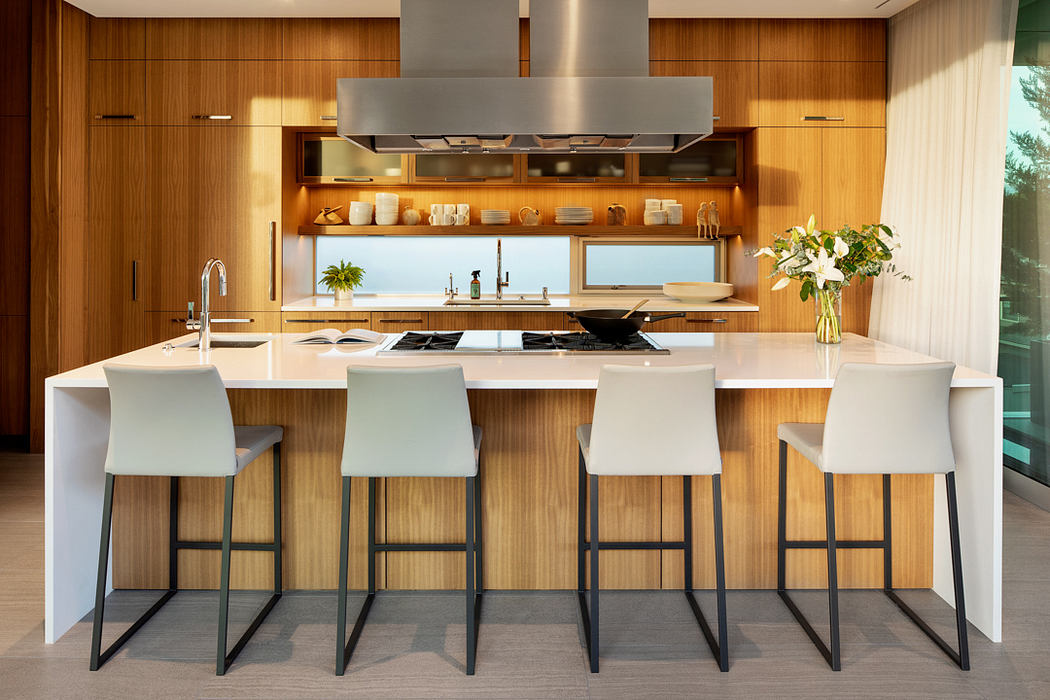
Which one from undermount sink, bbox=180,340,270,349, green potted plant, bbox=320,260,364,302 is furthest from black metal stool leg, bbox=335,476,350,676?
green potted plant, bbox=320,260,364,302

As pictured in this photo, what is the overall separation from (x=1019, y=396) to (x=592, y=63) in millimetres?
2902

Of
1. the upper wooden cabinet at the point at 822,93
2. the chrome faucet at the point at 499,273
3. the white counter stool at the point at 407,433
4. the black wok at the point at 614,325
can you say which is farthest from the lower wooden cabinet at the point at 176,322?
the upper wooden cabinet at the point at 822,93

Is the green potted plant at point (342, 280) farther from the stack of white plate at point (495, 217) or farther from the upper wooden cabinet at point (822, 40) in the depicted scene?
the upper wooden cabinet at point (822, 40)

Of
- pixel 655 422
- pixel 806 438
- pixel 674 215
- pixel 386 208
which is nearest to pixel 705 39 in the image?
pixel 674 215

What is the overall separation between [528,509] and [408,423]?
81 centimetres

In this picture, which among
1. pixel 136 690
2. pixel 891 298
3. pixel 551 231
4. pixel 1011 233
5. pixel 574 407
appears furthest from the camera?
pixel 551 231

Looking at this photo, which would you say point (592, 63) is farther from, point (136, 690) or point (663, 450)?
point (136, 690)

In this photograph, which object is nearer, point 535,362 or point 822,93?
point 535,362

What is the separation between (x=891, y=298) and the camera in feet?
17.3

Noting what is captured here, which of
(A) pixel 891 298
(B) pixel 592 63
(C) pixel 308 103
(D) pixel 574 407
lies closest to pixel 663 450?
(D) pixel 574 407

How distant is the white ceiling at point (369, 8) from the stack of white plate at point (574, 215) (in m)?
1.28

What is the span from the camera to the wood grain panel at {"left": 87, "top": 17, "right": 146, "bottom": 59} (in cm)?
534

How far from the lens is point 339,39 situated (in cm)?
536

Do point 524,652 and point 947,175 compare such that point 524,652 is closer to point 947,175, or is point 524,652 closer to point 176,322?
point 947,175
